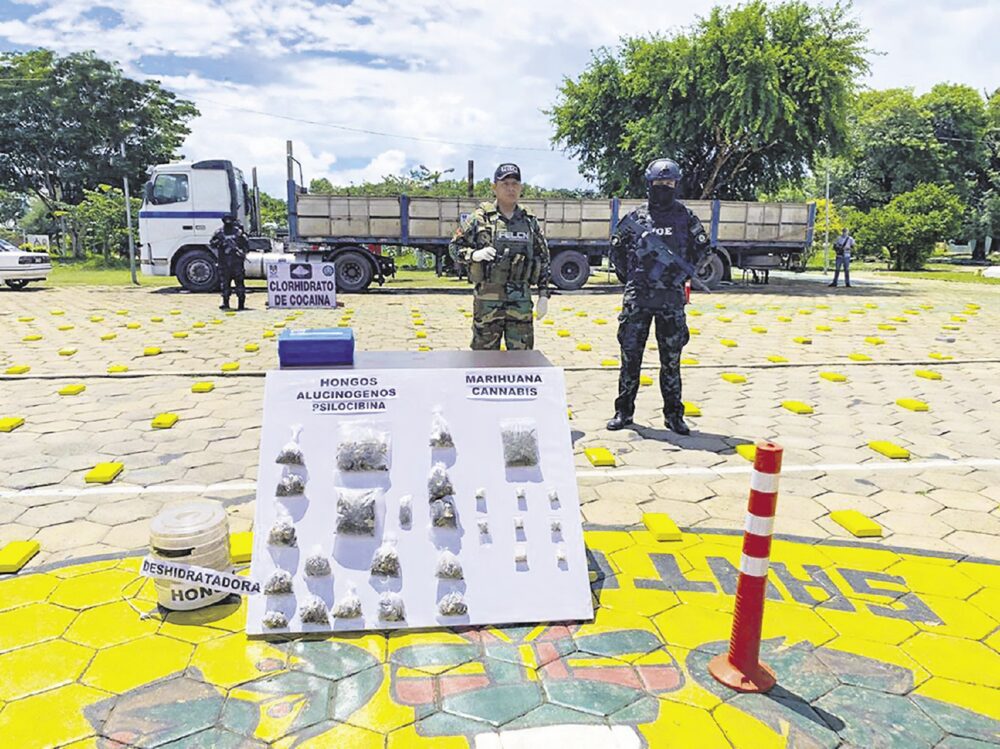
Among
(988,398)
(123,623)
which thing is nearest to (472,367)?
(123,623)

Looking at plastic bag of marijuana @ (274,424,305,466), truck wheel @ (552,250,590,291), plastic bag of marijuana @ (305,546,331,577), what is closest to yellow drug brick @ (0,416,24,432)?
plastic bag of marijuana @ (274,424,305,466)

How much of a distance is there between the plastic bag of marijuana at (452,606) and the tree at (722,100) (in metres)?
18.9

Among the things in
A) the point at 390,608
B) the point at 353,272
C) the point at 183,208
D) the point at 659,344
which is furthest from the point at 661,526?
the point at 183,208

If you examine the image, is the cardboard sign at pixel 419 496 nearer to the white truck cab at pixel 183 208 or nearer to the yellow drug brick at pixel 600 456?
the yellow drug brick at pixel 600 456

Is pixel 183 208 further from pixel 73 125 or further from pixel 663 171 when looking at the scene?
pixel 73 125

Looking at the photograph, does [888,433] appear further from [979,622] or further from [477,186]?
[477,186]

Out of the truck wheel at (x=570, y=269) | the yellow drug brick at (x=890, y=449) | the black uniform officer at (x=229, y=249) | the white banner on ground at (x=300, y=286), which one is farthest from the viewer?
the truck wheel at (x=570, y=269)

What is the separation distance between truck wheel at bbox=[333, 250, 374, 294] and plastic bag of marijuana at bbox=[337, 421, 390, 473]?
13.8 metres

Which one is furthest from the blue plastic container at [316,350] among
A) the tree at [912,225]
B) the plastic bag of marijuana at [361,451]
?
the tree at [912,225]

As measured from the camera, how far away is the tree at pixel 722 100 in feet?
61.0

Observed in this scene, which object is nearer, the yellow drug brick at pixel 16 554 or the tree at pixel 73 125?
the yellow drug brick at pixel 16 554

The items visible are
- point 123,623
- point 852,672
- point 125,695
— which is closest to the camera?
point 125,695

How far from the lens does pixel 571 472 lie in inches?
112

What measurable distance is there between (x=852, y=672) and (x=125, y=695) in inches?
101
